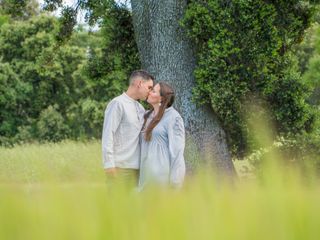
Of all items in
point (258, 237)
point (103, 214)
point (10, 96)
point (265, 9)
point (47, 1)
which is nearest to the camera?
point (258, 237)

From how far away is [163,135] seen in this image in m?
6.64

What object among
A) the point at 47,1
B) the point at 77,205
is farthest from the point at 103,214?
the point at 47,1

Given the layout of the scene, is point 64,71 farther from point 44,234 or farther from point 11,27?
point 44,234

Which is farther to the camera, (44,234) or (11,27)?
(11,27)

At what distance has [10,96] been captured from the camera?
126 feet

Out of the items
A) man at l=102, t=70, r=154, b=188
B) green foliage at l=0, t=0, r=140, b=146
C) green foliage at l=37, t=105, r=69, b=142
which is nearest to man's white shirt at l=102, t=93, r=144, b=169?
man at l=102, t=70, r=154, b=188

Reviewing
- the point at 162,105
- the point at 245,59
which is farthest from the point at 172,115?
the point at 245,59

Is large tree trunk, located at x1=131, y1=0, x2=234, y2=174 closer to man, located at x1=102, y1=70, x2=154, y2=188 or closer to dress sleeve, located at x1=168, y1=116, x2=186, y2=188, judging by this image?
man, located at x1=102, y1=70, x2=154, y2=188

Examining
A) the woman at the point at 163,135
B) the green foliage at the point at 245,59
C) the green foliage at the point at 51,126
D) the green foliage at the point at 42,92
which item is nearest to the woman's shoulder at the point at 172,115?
the woman at the point at 163,135

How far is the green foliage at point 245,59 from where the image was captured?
12836 mm

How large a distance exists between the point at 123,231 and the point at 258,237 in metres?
0.23

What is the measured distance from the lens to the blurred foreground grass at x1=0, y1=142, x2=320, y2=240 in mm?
1235

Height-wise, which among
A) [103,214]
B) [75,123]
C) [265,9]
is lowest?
[75,123]

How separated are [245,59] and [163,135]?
264 inches
